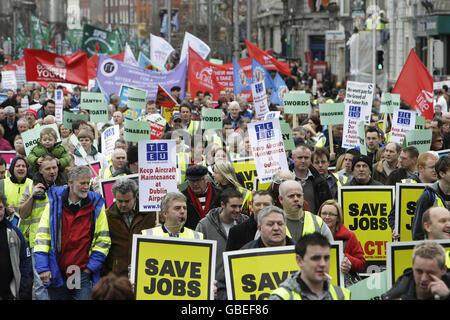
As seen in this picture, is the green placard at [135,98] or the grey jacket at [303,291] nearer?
the grey jacket at [303,291]

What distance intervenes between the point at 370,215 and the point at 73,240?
3326mm

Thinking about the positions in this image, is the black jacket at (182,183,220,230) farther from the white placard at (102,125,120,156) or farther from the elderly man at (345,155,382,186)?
the white placard at (102,125,120,156)

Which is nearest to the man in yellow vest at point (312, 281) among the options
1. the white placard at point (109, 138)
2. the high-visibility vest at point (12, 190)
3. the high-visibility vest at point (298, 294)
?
the high-visibility vest at point (298, 294)

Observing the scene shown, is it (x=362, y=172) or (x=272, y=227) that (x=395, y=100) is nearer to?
(x=362, y=172)

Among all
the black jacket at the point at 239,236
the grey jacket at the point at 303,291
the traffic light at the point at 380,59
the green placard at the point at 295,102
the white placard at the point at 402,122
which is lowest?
the black jacket at the point at 239,236

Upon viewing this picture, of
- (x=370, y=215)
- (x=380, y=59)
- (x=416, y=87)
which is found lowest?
(x=370, y=215)

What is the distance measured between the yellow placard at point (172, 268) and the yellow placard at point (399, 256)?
1281mm

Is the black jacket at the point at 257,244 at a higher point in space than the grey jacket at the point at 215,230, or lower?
higher

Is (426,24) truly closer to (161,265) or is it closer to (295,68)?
(295,68)

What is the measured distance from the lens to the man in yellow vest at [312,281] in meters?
5.96

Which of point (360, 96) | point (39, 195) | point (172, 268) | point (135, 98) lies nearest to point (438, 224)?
point (172, 268)

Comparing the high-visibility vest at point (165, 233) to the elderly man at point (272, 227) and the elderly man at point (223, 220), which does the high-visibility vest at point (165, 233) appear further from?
the elderly man at point (272, 227)

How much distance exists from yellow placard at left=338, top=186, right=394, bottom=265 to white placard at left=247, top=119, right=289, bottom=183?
3.96 ft

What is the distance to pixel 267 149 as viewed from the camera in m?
11.4
